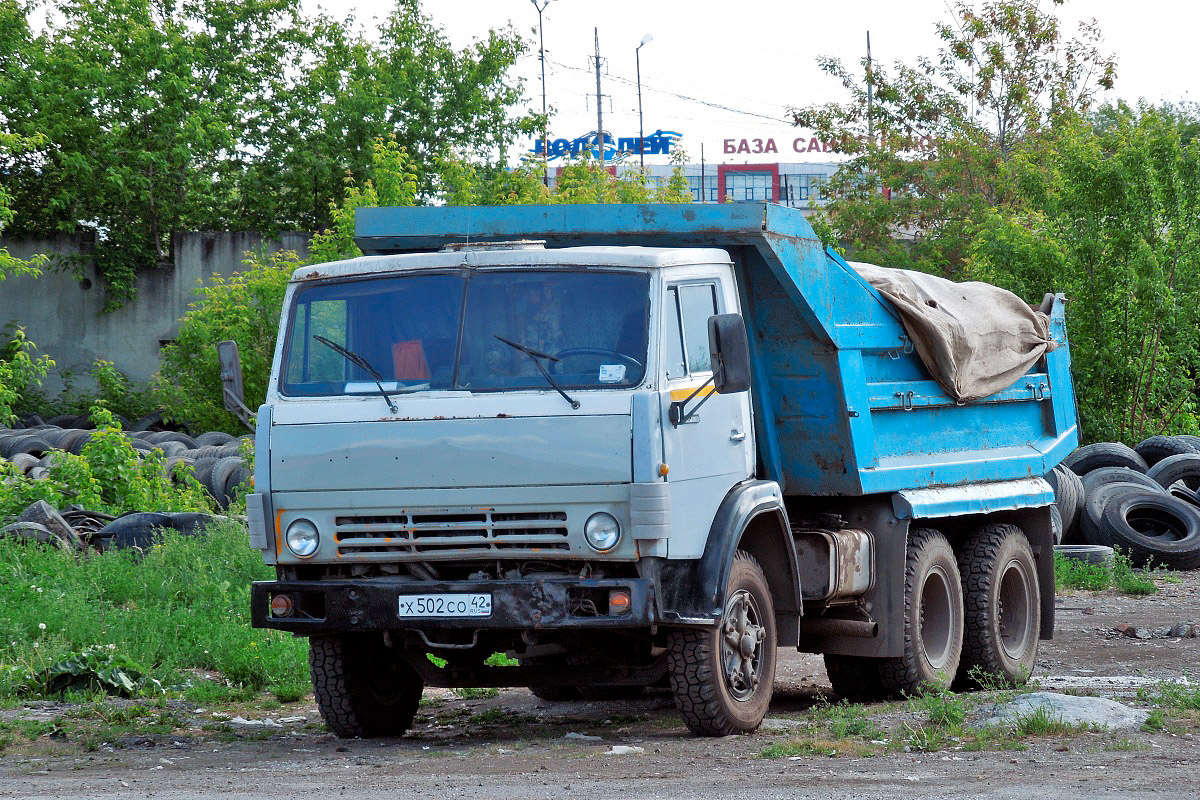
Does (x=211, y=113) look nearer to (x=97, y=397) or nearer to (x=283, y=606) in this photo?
(x=97, y=397)

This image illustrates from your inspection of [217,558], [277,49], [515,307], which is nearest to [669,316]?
[515,307]

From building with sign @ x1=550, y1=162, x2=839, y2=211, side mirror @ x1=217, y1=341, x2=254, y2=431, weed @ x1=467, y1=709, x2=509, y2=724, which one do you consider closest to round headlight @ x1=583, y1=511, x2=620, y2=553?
side mirror @ x1=217, y1=341, x2=254, y2=431

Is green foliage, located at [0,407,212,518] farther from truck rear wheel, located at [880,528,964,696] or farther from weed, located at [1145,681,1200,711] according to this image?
weed, located at [1145,681,1200,711]

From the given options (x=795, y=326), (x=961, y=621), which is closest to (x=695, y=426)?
(x=795, y=326)

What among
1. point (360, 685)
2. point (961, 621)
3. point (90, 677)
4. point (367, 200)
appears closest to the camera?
point (360, 685)

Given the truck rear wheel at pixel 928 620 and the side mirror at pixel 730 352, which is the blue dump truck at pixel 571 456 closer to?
the side mirror at pixel 730 352

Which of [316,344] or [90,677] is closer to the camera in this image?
[316,344]

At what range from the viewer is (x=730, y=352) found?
6.27 meters

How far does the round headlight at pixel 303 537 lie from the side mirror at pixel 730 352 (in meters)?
1.95

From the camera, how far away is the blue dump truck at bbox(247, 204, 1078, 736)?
6.18 meters

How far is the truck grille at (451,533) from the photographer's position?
20.3ft

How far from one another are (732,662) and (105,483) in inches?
406

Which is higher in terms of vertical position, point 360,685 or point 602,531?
point 602,531

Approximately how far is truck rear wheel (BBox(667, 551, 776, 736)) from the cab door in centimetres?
41
